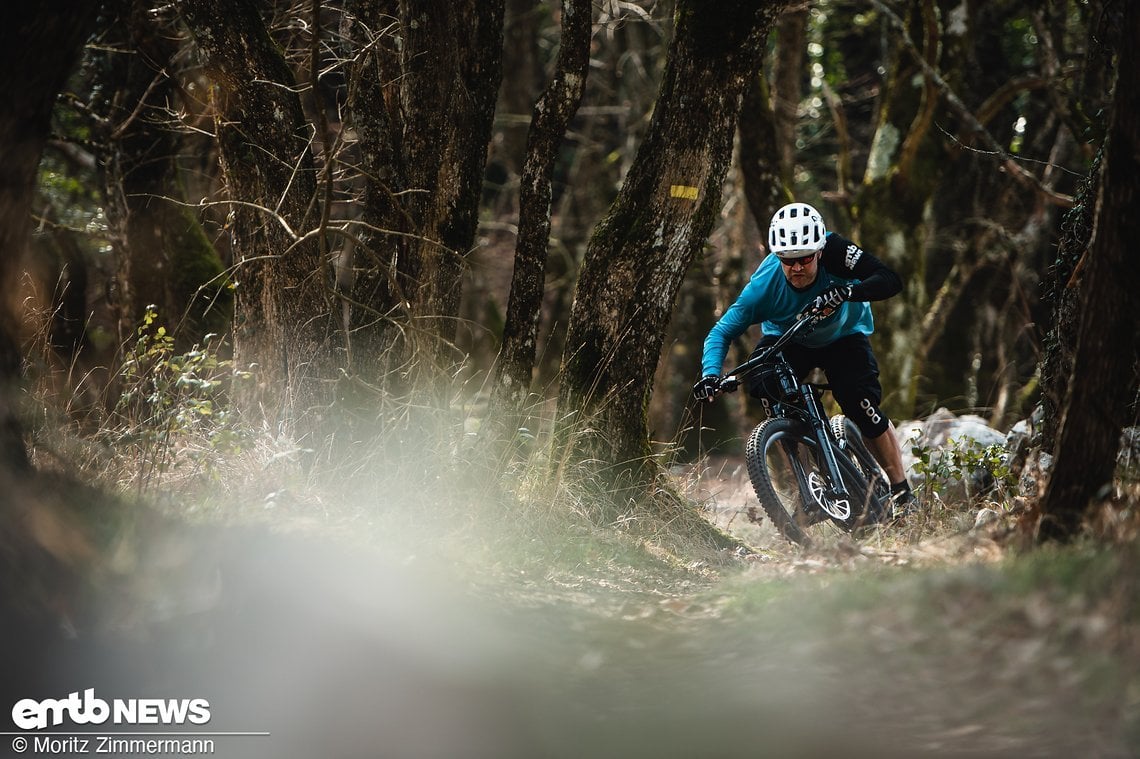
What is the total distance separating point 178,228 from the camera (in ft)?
37.0

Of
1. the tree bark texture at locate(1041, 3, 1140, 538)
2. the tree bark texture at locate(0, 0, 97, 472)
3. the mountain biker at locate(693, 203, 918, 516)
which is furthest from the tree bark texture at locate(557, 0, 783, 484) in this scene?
the tree bark texture at locate(0, 0, 97, 472)

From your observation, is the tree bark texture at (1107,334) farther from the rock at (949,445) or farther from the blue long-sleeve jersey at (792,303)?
the rock at (949,445)

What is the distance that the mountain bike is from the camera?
6.85 metres

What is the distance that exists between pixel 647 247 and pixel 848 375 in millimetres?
1595

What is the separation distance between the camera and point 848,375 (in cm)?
721

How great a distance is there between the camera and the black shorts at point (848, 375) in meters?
7.18

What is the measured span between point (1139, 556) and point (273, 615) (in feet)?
11.8

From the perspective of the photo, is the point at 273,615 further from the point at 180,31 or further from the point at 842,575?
the point at 180,31

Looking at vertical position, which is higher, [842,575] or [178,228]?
[178,228]

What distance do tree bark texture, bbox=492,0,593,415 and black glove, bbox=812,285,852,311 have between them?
6.49 feet

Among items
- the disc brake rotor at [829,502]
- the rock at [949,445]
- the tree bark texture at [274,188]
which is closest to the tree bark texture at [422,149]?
the tree bark texture at [274,188]

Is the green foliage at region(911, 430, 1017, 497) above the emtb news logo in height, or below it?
above

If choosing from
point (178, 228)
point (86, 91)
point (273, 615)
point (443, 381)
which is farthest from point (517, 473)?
point (86, 91)

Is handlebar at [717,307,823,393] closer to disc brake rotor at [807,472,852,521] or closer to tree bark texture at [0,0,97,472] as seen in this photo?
disc brake rotor at [807,472,852,521]
